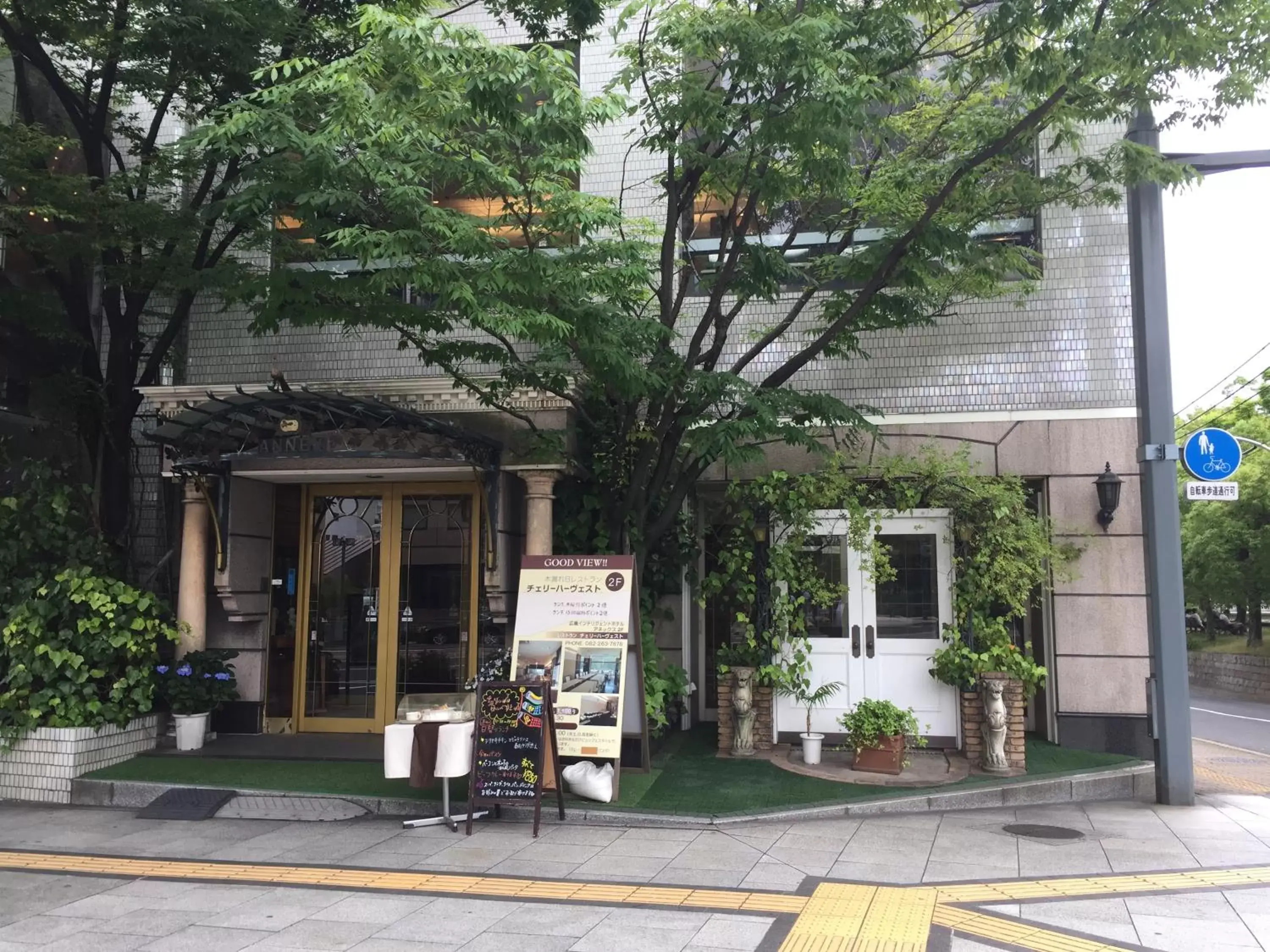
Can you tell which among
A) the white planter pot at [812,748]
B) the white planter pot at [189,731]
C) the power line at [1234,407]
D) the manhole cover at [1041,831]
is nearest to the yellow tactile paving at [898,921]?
the manhole cover at [1041,831]

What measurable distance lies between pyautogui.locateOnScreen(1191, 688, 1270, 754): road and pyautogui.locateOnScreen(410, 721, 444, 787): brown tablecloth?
1048 centimetres


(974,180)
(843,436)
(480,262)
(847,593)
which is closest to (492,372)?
(480,262)

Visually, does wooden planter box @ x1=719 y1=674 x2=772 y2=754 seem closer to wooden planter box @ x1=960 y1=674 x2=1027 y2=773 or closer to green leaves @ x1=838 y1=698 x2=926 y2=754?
green leaves @ x1=838 y1=698 x2=926 y2=754

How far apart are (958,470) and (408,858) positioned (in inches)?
238

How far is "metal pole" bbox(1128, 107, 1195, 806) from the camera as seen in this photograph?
27.0 ft

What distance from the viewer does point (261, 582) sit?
10.7 m

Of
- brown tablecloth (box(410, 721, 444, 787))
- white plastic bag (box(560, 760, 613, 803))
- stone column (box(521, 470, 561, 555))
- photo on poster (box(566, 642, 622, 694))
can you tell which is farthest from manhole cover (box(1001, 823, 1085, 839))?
stone column (box(521, 470, 561, 555))

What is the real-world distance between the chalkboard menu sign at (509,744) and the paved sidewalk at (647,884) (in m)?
0.29

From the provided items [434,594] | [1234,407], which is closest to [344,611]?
[434,594]

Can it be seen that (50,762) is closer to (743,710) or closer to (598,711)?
(598,711)

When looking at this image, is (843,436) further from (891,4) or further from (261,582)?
(261,582)

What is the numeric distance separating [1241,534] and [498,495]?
777 inches

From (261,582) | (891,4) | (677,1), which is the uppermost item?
(677,1)

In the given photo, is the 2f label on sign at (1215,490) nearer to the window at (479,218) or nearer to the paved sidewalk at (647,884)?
the paved sidewalk at (647,884)
